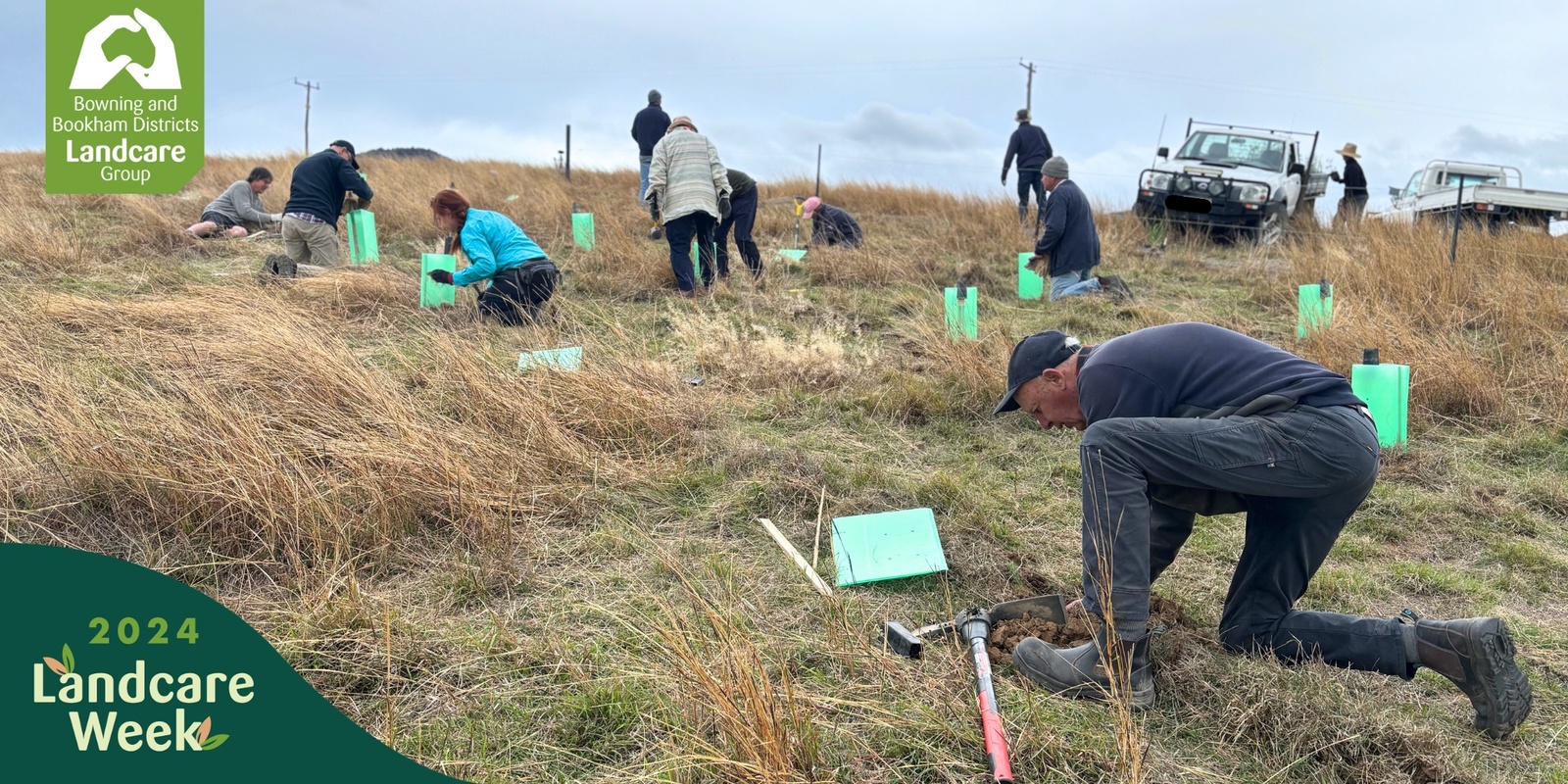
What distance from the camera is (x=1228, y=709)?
2.53 meters

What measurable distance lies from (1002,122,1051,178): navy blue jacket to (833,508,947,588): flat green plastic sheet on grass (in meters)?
9.08

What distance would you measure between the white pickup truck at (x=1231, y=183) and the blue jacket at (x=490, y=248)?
8.17m

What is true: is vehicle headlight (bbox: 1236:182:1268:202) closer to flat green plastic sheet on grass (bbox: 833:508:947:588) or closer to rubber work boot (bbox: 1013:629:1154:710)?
flat green plastic sheet on grass (bbox: 833:508:947:588)

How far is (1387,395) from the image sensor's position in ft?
15.7

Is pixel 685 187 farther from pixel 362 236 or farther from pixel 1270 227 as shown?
pixel 1270 227

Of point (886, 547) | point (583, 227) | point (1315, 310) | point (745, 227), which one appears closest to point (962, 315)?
point (1315, 310)

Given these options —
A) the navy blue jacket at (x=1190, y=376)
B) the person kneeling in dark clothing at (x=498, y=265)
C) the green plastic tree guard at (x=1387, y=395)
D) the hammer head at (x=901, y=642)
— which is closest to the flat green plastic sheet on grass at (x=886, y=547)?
the hammer head at (x=901, y=642)

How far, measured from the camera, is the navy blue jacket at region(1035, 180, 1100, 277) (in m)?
8.16

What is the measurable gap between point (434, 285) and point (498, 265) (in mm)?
738

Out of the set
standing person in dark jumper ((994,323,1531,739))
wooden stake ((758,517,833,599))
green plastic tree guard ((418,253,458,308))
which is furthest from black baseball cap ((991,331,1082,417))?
green plastic tree guard ((418,253,458,308))

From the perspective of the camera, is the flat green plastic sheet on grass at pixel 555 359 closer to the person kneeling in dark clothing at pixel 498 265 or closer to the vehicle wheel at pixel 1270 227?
the person kneeling in dark clothing at pixel 498 265

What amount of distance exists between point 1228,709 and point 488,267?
541 cm

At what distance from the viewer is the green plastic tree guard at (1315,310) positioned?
6.33 meters

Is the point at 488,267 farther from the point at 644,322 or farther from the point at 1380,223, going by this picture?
the point at 1380,223
